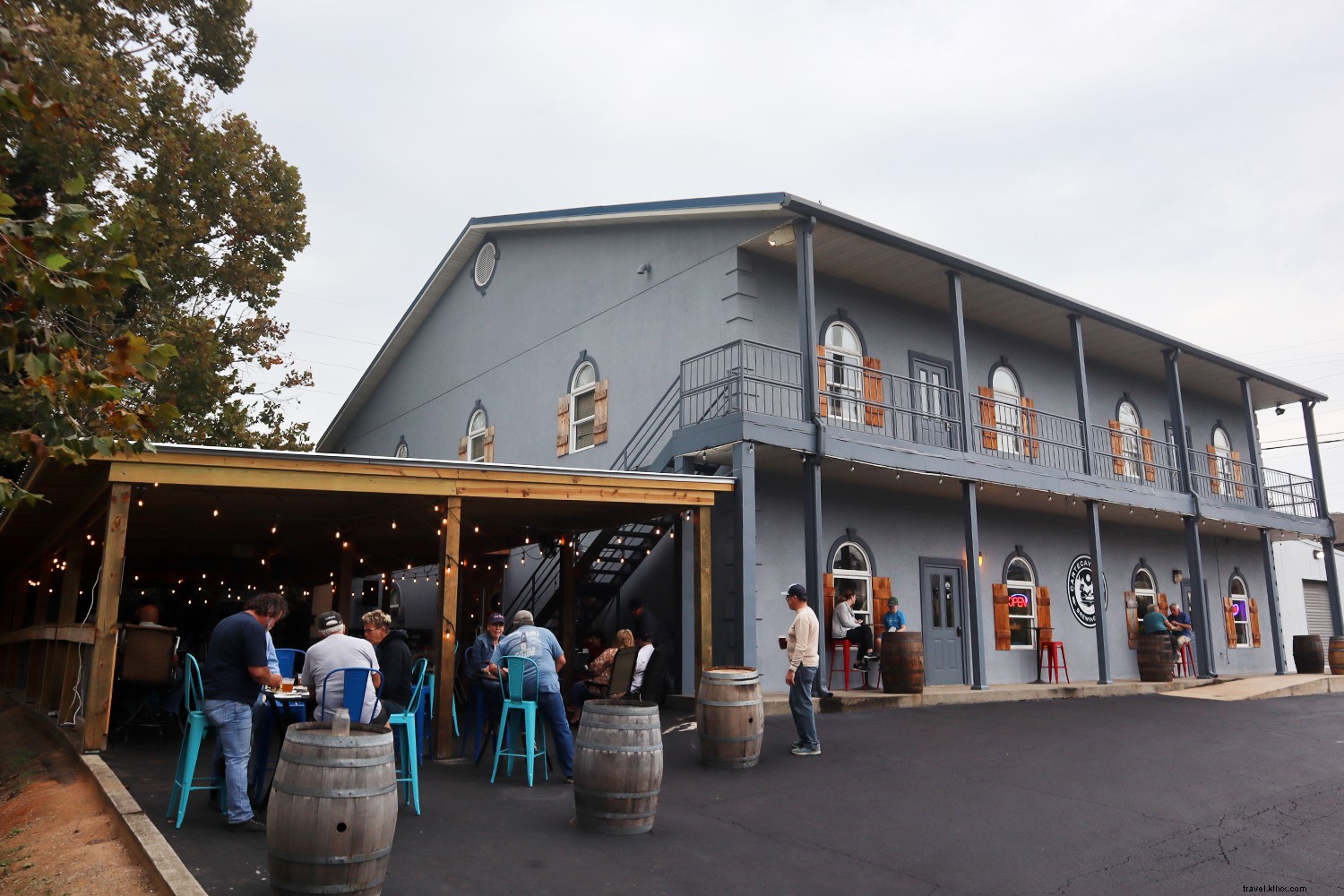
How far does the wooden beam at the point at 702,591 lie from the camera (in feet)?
34.0

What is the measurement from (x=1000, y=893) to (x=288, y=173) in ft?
A: 52.0

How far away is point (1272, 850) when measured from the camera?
6258 millimetres

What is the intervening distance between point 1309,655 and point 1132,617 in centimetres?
337

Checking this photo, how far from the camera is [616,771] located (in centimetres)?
621

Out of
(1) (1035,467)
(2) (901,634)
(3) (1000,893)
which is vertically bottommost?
(3) (1000,893)

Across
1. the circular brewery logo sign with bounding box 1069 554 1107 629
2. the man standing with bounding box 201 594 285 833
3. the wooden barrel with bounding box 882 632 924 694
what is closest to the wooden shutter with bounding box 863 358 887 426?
the wooden barrel with bounding box 882 632 924 694

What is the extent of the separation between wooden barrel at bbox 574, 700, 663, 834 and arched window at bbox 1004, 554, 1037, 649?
474 inches

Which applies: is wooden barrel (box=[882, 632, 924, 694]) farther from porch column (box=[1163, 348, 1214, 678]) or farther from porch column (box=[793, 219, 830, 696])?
porch column (box=[1163, 348, 1214, 678])

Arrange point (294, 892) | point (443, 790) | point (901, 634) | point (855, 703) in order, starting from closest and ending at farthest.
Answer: point (294, 892) → point (443, 790) → point (855, 703) → point (901, 634)

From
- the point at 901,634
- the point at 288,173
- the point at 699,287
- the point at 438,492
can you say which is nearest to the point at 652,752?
the point at 438,492

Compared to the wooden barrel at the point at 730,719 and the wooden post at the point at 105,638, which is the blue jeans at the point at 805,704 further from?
the wooden post at the point at 105,638

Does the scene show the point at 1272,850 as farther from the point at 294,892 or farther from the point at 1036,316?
the point at 1036,316

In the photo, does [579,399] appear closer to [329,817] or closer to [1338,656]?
[329,817]

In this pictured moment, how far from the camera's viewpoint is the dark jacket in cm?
706
